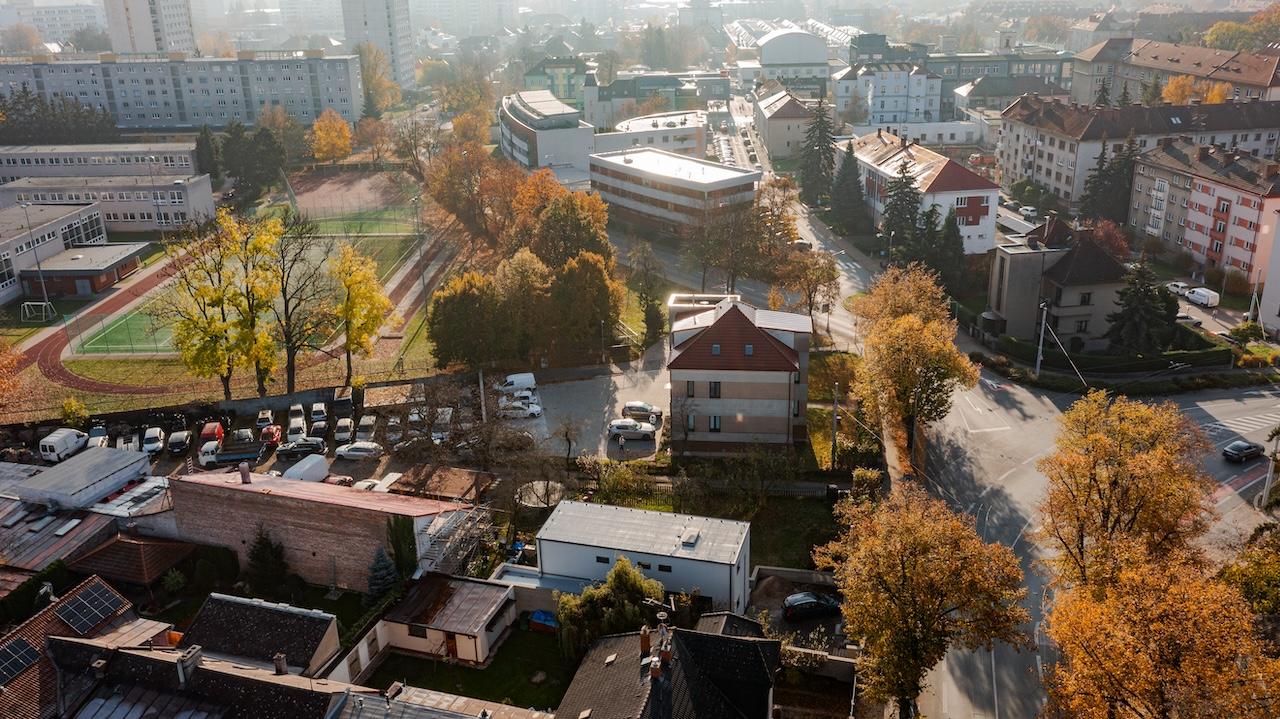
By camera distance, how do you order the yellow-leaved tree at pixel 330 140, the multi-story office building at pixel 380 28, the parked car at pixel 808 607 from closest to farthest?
1. the parked car at pixel 808 607
2. the yellow-leaved tree at pixel 330 140
3. the multi-story office building at pixel 380 28

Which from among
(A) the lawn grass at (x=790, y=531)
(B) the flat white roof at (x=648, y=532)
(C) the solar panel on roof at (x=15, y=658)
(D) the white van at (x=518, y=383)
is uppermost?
(C) the solar panel on roof at (x=15, y=658)

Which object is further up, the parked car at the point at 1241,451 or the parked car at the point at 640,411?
the parked car at the point at 640,411

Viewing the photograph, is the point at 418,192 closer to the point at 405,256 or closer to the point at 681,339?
the point at 405,256

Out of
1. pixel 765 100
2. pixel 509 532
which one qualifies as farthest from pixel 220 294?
pixel 765 100

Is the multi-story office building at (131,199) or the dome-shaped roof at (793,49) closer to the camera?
the multi-story office building at (131,199)

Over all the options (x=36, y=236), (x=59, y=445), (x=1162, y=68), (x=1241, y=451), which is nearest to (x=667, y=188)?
(x=1241, y=451)

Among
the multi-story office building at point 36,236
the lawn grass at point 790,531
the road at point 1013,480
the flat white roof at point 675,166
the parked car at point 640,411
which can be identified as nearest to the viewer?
the road at point 1013,480

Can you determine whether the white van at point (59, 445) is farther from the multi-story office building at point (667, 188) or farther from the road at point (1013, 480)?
the multi-story office building at point (667, 188)

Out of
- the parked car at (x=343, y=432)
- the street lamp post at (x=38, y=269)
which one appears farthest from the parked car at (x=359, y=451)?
the street lamp post at (x=38, y=269)
